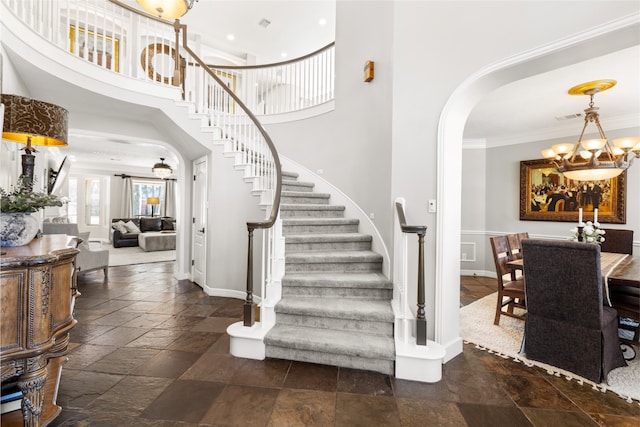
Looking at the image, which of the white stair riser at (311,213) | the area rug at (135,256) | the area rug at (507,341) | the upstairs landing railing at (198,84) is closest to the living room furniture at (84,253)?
the area rug at (135,256)

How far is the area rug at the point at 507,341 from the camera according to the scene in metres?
2.10

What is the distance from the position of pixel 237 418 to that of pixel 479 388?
1.72 m

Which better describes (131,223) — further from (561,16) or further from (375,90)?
(561,16)

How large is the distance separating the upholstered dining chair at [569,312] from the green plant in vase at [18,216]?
11.5 ft

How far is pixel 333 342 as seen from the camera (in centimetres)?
232

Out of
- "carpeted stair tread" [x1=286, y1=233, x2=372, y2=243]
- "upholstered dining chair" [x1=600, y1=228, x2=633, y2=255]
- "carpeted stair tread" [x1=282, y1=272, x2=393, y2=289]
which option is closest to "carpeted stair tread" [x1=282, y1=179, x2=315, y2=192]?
"carpeted stair tread" [x1=286, y1=233, x2=372, y2=243]

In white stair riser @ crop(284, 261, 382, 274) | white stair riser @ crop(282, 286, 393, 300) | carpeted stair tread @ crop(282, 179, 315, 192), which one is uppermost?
carpeted stair tread @ crop(282, 179, 315, 192)

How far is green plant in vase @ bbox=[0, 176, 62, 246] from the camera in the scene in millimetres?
1467

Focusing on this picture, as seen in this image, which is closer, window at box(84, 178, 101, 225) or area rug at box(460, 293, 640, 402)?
area rug at box(460, 293, 640, 402)

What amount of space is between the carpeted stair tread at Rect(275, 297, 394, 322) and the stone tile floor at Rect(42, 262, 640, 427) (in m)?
0.43

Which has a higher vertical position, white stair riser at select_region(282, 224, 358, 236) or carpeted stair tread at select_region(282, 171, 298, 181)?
carpeted stair tread at select_region(282, 171, 298, 181)

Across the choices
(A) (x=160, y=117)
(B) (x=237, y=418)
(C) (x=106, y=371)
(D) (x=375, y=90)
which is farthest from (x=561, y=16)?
(A) (x=160, y=117)

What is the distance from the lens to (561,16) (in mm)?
1909

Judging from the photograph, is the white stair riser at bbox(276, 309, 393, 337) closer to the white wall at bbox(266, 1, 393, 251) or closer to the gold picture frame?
the white wall at bbox(266, 1, 393, 251)
